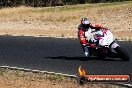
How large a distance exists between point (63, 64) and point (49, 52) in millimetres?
3591

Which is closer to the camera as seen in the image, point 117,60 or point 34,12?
point 117,60

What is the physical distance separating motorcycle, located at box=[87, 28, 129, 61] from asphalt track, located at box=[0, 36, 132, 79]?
0.26 meters

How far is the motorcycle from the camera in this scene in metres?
Result: 19.9

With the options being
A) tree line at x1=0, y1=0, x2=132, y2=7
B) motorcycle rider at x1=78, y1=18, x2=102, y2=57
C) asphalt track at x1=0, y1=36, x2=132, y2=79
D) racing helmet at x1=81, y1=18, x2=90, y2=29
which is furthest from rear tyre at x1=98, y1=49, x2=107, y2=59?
tree line at x1=0, y1=0, x2=132, y2=7

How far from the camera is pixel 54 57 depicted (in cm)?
2211

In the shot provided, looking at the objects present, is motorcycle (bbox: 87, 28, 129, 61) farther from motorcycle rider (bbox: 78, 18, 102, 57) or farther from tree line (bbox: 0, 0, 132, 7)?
tree line (bbox: 0, 0, 132, 7)

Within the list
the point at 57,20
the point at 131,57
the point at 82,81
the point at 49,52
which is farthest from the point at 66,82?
the point at 57,20

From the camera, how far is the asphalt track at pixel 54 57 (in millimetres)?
18812

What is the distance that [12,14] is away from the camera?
5278 centimetres

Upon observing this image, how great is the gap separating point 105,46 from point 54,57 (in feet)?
9.46

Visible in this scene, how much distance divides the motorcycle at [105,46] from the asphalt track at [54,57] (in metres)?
0.26

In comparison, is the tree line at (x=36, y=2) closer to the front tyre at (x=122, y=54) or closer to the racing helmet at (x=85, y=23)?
the racing helmet at (x=85, y=23)

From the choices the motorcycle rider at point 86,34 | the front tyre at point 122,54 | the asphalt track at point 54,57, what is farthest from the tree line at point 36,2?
the front tyre at point 122,54

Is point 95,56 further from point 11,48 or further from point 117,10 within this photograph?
point 117,10
